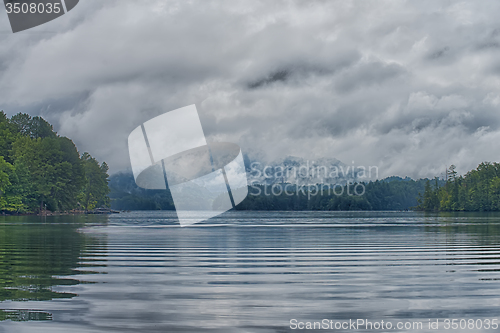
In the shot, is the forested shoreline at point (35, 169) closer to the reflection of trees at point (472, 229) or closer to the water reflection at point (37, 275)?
the reflection of trees at point (472, 229)

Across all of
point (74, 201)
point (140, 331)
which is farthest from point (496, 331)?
point (74, 201)

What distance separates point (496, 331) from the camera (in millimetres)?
9562

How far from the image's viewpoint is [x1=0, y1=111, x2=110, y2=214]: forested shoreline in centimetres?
11462

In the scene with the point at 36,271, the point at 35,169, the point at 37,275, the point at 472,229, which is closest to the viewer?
the point at 37,275

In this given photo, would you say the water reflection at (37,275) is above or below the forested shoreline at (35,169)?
below

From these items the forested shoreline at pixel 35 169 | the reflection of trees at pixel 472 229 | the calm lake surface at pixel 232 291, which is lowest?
the reflection of trees at pixel 472 229

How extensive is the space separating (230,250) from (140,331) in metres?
17.6

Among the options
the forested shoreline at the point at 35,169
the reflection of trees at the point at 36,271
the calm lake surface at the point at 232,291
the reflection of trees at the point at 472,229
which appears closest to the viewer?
the calm lake surface at the point at 232,291

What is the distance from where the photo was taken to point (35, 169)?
13050 centimetres

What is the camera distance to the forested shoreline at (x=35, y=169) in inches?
4513

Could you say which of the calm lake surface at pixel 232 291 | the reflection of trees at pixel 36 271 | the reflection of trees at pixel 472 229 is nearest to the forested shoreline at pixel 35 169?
the reflection of trees at pixel 472 229

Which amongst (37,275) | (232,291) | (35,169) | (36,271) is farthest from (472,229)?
(35,169)

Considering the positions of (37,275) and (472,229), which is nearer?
(37,275)

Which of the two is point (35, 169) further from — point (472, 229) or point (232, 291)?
point (232, 291)
